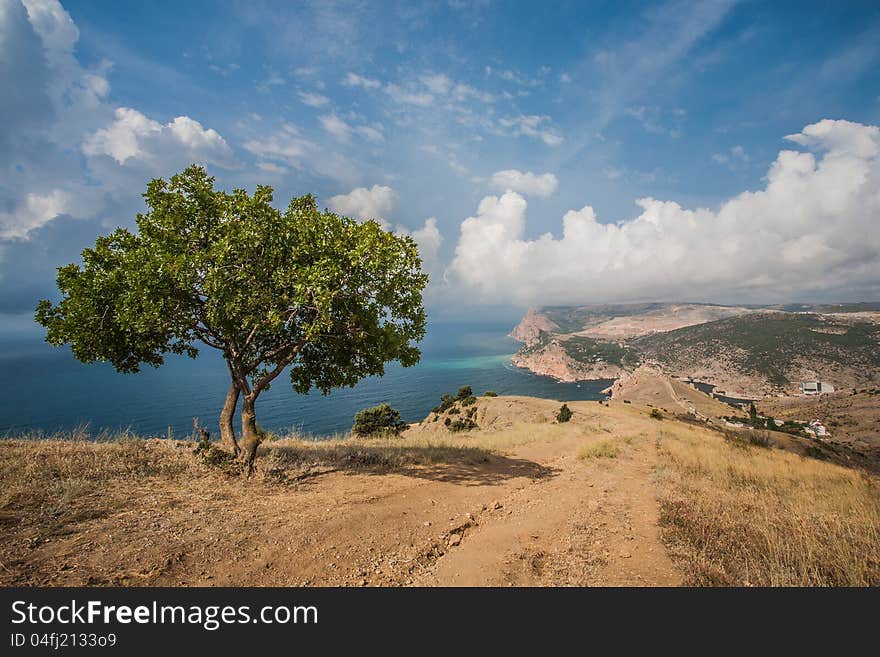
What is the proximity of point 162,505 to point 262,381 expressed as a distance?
4.28 meters

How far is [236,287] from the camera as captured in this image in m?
10.1

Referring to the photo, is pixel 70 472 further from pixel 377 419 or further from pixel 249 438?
pixel 377 419

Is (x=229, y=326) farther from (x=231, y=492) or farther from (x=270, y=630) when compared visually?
(x=270, y=630)

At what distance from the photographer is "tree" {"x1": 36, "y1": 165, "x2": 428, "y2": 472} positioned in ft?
31.6

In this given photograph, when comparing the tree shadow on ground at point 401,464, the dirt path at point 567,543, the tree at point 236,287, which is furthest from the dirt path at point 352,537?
the tree at point 236,287

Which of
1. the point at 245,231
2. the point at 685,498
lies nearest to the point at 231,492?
the point at 245,231

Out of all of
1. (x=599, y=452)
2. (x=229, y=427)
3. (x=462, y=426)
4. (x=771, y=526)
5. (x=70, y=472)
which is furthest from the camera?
(x=462, y=426)

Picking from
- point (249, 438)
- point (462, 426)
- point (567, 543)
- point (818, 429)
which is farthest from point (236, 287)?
point (818, 429)

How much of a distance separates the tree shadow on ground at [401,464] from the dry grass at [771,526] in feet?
16.9

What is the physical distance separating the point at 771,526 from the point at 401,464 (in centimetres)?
1056

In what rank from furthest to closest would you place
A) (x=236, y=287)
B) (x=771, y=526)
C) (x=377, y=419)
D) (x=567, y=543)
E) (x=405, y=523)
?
1. (x=377, y=419)
2. (x=236, y=287)
3. (x=405, y=523)
4. (x=771, y=526)
5. (x=567, y=543)

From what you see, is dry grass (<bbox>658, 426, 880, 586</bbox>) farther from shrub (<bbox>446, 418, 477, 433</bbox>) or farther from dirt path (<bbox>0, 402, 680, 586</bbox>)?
shrub (<bbox>446, 418, 477, 433</bbox>)

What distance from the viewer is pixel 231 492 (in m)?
9.16

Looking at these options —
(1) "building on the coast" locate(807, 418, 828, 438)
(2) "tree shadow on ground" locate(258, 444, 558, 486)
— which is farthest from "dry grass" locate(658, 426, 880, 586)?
(1) "building on the coast" locate(807, 418, 828, 438)
